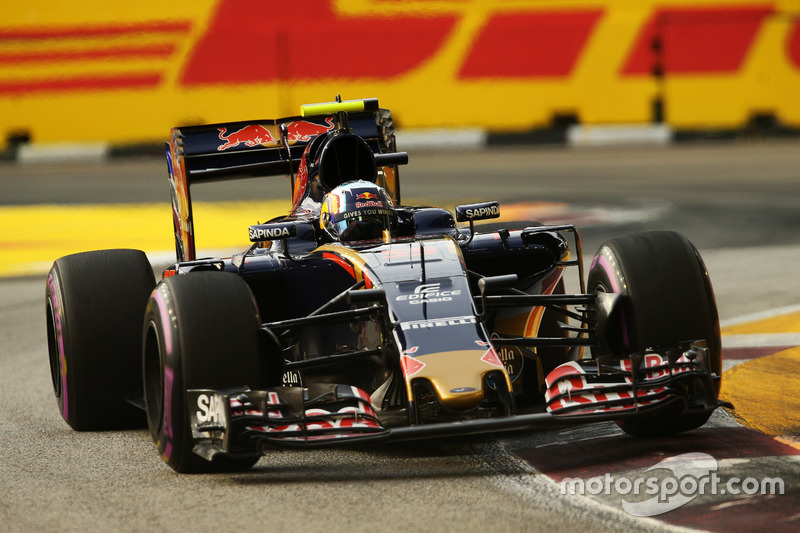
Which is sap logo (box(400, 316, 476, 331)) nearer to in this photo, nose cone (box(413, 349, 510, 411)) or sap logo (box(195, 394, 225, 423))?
nose cone (box(413, 349, 510, 411))

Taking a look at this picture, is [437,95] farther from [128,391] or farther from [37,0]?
[128,391]

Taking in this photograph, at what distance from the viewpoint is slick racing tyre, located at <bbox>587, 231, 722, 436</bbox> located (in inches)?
241

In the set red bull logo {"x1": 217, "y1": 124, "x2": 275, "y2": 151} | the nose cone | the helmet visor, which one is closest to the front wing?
the nose cone

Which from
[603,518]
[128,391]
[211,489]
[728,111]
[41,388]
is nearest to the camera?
[603,518]

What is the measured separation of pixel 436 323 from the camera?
5.93 metres

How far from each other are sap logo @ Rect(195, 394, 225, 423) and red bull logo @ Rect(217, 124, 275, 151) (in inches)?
131

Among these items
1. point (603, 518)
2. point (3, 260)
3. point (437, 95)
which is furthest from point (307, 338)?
point (437, 95)

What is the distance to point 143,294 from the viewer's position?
7.20 meters

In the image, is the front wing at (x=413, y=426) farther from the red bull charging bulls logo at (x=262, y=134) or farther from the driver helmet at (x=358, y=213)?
the red bull charging bulls logo at (x=262, y=134)

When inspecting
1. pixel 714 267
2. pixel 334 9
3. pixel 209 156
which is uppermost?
pixel 334 9

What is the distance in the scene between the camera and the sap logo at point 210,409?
557 centimetres

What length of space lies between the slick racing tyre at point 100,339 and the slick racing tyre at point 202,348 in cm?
124

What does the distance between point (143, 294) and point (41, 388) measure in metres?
1.70

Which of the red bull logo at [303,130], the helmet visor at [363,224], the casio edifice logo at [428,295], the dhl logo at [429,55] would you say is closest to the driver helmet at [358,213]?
the helmet visor at [363,224]
